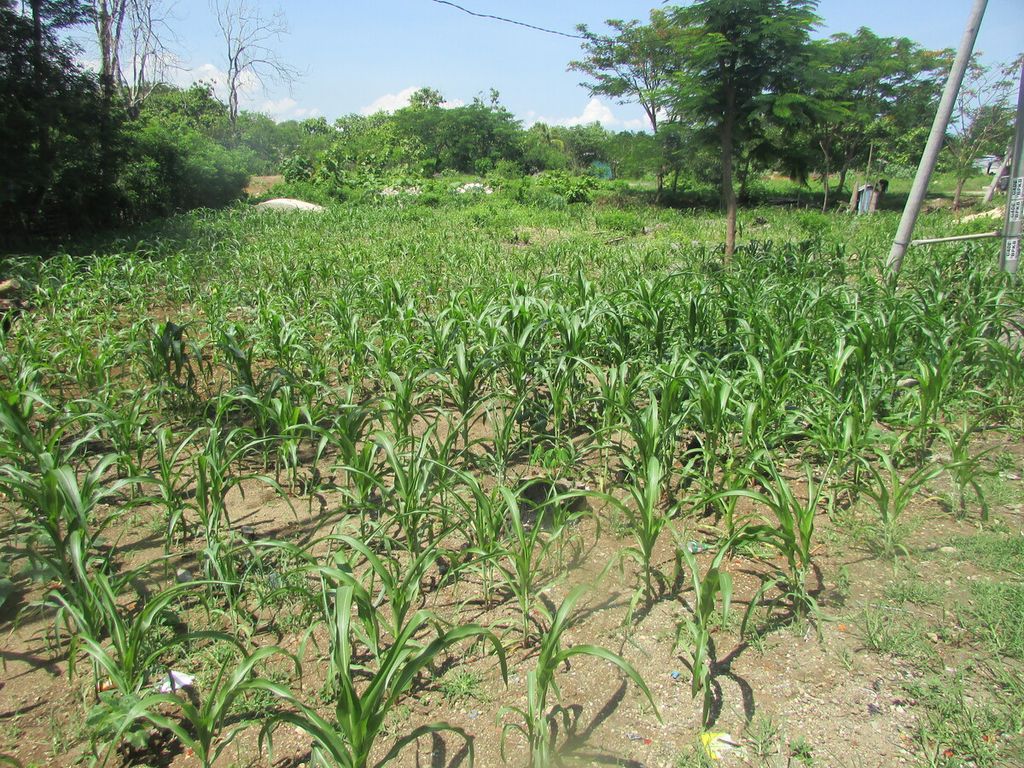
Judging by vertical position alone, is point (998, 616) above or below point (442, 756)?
above

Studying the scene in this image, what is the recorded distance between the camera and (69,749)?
6.41 ft

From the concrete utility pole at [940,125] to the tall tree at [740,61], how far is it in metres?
1.60

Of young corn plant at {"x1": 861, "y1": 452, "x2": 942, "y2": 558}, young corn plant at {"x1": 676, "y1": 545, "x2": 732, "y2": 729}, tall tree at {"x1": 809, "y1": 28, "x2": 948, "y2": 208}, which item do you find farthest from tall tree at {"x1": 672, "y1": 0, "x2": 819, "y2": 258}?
tall tree at {"x1": 809, "y1": 28, "x2": 948, "y2": 208}

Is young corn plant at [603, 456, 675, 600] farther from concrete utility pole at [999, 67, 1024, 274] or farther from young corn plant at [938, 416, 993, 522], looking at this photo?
concrete utility pole at [999, 67, 1024, 274]

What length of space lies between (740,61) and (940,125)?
2.31m

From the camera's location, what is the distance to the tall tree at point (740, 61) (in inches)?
270

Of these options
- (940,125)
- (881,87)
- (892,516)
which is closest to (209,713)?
(892,516)

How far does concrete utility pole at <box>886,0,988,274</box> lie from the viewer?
5348mm

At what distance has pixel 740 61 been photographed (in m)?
7.21

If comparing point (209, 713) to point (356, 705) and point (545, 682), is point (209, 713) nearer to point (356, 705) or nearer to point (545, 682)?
point (356, 705)

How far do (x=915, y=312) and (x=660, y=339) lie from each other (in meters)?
1.58

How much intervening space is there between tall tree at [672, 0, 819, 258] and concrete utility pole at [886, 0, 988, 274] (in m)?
1.60

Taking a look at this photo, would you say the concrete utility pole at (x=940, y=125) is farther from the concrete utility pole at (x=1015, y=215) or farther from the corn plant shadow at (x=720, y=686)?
the corn plant shadow at (x=720, y=686)

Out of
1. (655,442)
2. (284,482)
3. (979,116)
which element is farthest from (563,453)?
(979,116)
